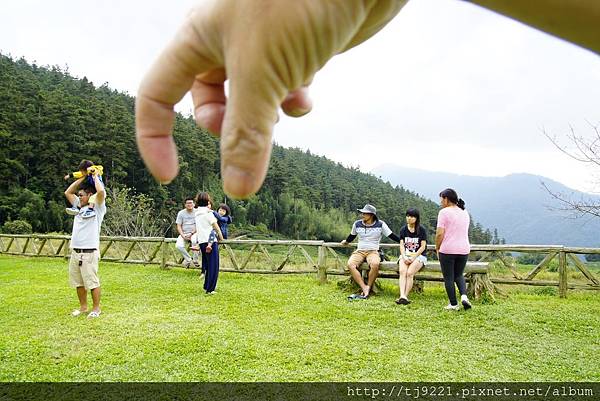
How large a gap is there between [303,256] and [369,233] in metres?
2.77

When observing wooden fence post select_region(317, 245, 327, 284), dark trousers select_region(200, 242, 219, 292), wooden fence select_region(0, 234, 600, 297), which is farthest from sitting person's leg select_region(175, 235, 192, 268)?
wooden fence post select_region(317, 245, 327, 284)

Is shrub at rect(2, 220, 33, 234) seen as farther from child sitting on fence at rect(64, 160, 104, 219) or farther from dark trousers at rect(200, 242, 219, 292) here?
child sitting on fence at rect(64, 160, 104, 219)

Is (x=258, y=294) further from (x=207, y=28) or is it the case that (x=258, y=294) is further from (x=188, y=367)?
(x=207, y=28)

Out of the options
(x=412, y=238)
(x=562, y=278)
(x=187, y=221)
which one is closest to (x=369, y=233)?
(x=412, y=238)

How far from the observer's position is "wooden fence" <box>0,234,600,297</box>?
25.2ft

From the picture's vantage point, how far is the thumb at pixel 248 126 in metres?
0.52

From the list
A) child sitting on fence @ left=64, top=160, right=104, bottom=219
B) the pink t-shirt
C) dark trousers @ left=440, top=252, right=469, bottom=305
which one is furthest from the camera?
dark trousers @ left=440, top=252, right=469, bottom=305

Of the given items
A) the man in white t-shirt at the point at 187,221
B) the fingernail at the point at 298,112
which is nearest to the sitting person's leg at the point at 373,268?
the man in white t-shirt at the point at 187,221

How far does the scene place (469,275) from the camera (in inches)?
275

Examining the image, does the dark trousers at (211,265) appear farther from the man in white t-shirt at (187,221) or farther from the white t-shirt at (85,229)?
the white t-shirt at (85,229)

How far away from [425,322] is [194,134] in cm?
4303

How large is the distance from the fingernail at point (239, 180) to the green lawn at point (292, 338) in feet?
11.1

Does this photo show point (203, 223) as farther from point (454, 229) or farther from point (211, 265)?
point (454, 229)

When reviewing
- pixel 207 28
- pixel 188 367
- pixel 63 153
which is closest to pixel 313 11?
pixel 207 28
